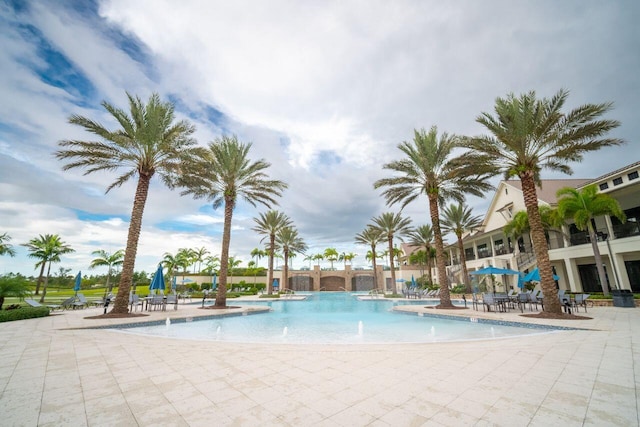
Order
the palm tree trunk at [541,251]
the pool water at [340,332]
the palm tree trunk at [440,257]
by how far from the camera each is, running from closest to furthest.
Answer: the pool water at [340,332]
the palm tree trunk at [541,251]
the palm tree trunk at [440,257]

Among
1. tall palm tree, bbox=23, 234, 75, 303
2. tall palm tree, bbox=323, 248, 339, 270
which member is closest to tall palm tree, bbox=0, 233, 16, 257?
tall palm tree, bbox=23, 234, 75, 303

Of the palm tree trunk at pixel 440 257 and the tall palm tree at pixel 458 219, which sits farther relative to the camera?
the tall palm tree at pixel 458 219

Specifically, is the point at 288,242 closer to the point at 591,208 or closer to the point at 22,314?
the point at 22,314

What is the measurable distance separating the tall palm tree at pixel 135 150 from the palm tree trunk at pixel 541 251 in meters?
17.8

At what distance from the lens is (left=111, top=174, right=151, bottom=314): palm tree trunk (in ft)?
44.0

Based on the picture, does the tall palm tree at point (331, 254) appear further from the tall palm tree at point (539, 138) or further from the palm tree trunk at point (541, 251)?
the palm tree trunk at point (541, 251)

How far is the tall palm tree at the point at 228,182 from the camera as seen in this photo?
59.6 ft

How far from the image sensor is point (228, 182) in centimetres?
1906

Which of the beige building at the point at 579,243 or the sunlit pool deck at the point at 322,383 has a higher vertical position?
the beige building at the point at 579,243

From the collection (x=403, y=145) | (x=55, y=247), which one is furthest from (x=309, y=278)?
(x=403, y=145)

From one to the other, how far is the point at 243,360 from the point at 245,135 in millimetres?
16552

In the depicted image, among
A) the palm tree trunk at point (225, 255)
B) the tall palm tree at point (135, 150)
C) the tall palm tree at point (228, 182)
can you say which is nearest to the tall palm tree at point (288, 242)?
the tall palm tree at point (228, 182)

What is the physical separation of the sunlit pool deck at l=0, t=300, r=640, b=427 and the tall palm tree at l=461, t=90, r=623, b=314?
6.52m

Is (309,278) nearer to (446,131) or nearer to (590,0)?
(446,131)
